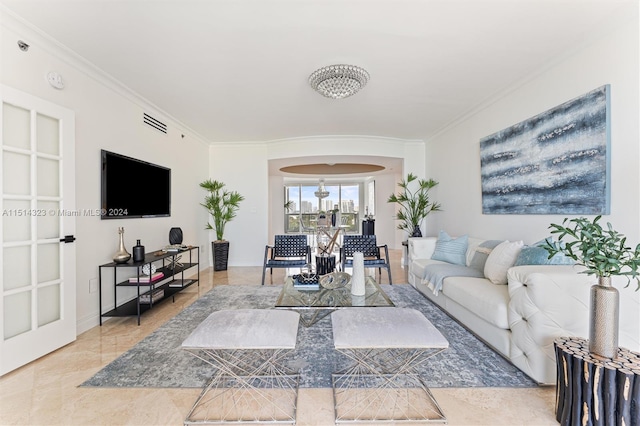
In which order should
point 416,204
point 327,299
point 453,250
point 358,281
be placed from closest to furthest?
point 327,299 → point 358,281 → point 453,250 → point 416,204

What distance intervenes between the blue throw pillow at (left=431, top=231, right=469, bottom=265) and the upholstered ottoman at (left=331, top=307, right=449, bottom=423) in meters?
1.92

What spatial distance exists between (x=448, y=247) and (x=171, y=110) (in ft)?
14.4

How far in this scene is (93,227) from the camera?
2803mm

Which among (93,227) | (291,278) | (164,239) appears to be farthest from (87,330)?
(291,278)

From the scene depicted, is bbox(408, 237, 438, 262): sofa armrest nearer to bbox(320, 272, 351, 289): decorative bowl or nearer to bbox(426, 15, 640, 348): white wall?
bbox(426, 15, 640, 348): white wall

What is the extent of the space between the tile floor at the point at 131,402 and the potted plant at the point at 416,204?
357cm

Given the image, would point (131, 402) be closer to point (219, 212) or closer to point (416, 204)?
point (219, 212)

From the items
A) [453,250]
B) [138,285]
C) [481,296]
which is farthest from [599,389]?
[138,285]

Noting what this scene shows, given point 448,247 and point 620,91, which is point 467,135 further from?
point 620,91

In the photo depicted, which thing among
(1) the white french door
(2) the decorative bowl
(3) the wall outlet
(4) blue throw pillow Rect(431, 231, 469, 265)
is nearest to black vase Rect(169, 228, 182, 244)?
(3) the wall outlet

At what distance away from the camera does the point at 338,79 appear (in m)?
2.65

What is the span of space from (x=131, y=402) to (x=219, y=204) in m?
4.24

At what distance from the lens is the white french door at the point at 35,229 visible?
6.56ft

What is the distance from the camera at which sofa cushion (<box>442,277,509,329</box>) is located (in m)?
2.07
